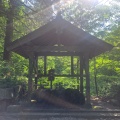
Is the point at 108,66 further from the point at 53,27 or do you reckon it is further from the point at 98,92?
the point at 53,27

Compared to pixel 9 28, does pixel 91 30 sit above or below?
above

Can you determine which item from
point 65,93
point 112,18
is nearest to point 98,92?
point 112,18

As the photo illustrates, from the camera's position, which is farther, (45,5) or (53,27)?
(45,5)

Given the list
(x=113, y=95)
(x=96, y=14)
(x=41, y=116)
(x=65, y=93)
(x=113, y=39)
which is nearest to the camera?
(x=41, y=116)

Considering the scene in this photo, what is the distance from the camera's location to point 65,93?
8.85m

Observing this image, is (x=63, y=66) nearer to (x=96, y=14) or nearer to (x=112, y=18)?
(x=96, y=14)

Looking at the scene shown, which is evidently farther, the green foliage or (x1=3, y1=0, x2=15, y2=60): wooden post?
(x1=3, y1=0, x2=15, y2=60): wooden post

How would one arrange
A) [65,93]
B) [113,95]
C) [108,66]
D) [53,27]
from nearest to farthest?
[53,27] < [65,93] < [113,95] < [108,66]

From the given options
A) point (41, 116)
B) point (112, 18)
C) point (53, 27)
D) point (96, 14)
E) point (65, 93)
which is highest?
point (96, 14)

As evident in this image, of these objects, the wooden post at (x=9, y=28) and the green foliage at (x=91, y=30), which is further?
the wooden post at (x=9, y=28)

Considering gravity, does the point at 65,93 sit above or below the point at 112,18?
below

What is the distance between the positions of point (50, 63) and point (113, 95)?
8786 millimetres

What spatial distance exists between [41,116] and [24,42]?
9.50 feet

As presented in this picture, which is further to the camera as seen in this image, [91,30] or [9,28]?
[91,30]
